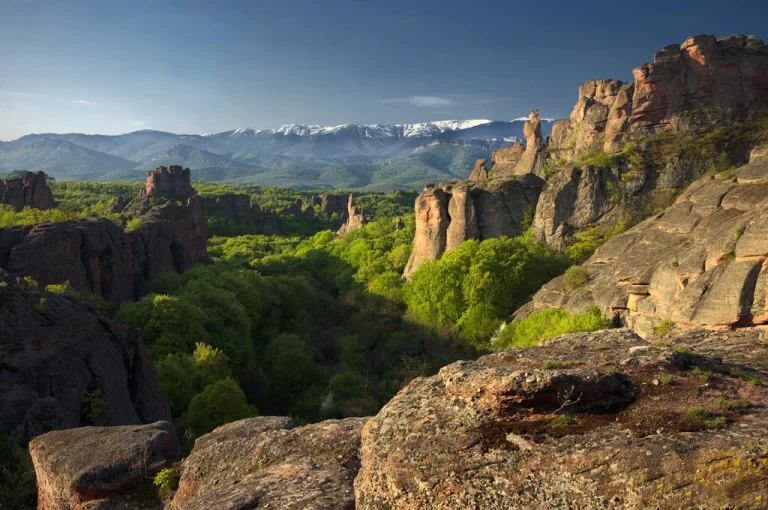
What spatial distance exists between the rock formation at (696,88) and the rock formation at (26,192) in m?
106

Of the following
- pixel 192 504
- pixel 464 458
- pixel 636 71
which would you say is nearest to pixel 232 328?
pixel 192 504

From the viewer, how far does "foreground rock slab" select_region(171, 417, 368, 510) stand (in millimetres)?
10188

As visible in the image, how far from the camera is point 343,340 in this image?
54.7m

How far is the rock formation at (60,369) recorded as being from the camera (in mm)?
22031

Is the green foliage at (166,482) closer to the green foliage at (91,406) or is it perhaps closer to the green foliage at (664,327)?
the green foliage at (91,406)

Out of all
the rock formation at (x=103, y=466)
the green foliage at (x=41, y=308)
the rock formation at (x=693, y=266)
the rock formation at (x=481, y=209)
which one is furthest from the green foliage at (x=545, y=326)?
the green foliage at (x=41, y=308)

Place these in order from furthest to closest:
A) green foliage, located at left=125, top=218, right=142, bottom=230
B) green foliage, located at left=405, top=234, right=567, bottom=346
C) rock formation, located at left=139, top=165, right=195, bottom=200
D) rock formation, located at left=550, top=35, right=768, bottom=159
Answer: rock formation, located at left=139, top=165, right=195, bottom=200 → green foliage, located at left=125, top=218, right=142, bottom=230 → rock formation, located at left=550, top=35, right=768, bottom=159 → green foliage, located at left=405, top=234, right=567, bottom=346

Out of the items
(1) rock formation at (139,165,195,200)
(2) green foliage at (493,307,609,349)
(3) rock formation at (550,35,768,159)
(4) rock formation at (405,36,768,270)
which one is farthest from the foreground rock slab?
(1) rock formation at (139,165,195,200)

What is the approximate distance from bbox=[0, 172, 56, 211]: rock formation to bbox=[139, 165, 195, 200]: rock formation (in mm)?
30760

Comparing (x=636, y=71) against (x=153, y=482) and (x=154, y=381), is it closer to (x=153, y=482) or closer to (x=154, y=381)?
(x=154, y=381)

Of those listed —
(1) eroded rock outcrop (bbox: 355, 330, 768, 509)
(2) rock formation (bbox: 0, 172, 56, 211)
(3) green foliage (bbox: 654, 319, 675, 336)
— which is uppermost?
(2) rock formation (bbox: 0, 172, 56, 211)

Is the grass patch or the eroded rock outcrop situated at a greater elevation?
the grass patch

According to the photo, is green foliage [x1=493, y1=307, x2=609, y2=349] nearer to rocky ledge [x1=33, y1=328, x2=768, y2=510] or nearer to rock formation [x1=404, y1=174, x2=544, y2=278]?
rock formation [x1=404, y1=174, x2=544, y2=278]

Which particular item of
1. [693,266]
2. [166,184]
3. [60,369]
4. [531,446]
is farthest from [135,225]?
[531,446]
